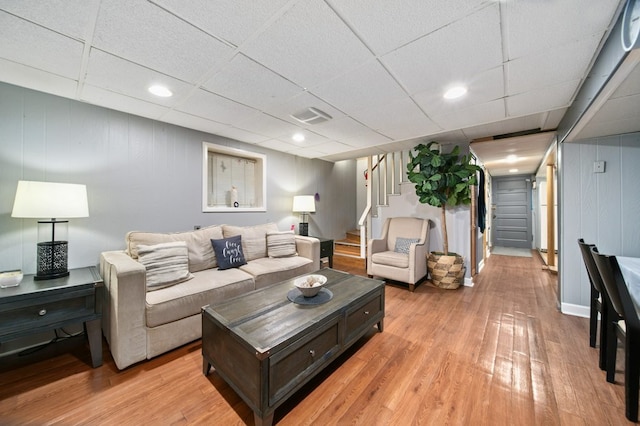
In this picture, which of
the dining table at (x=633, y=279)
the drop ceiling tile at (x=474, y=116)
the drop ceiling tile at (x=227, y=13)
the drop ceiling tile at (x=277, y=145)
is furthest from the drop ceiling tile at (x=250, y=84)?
the dining table at (x=633, y=279)

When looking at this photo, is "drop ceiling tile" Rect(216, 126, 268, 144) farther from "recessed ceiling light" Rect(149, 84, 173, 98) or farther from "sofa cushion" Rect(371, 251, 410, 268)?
"sofa cushion" Rect(371, 251, 410, 268)

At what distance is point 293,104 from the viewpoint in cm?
240

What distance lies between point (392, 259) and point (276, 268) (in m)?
1.78

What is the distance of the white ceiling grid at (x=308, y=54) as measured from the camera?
1258mm

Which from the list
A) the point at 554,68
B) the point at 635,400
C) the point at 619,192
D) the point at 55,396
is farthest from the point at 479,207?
the point at 55,396

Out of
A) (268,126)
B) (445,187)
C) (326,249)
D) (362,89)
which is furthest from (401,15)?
(326,249)

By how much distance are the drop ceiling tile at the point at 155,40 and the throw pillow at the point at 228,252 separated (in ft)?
5.81

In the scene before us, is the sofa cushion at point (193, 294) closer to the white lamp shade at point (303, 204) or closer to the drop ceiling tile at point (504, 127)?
the white lamp shade at point (303, 204)

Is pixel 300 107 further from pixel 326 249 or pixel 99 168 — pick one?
pixel 326 249

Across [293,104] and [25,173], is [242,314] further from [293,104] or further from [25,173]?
[25,173]

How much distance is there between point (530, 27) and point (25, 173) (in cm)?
391

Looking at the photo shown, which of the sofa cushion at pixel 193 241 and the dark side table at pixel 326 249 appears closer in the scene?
the sofa cushion at pixel 193 241

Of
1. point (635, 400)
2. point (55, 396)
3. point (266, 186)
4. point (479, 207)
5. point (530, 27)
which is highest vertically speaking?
point (530, 27)

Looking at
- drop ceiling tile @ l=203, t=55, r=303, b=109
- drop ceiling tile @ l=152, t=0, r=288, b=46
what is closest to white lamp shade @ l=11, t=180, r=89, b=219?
drop ceiling tile @ l=203, t=55, r=303, b=109
